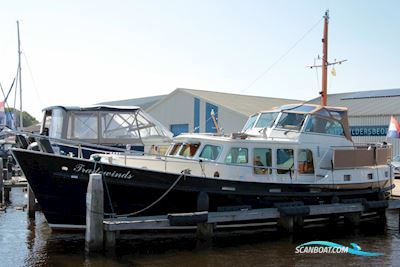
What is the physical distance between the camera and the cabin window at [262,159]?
13165mm

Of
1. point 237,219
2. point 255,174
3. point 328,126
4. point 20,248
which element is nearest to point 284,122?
point 328,126

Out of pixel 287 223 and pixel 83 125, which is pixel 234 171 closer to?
pixel 287 223

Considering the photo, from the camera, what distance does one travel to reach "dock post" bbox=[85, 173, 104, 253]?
10742 mm

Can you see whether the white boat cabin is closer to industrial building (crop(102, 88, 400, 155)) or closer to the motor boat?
the motor boat

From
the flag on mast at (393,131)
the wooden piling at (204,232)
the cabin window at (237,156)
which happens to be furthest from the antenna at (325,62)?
the flag on mast at (393,131)

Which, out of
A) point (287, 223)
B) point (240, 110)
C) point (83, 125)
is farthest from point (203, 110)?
point (287, 223)

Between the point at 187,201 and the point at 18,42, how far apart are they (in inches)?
865

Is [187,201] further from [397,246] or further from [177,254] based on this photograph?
[397,246]

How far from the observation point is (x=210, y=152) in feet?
43.5

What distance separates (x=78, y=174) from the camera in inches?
468

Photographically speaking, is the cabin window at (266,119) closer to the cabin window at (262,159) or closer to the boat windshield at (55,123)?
the cabin window at (262,159)

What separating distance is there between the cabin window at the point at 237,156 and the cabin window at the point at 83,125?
22.4ft

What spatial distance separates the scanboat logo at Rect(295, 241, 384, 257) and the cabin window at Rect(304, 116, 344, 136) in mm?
3181

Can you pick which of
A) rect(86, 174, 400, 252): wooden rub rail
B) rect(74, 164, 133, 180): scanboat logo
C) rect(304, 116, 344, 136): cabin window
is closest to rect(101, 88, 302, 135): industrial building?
rect(304, 116, 344, 136): cabin window
